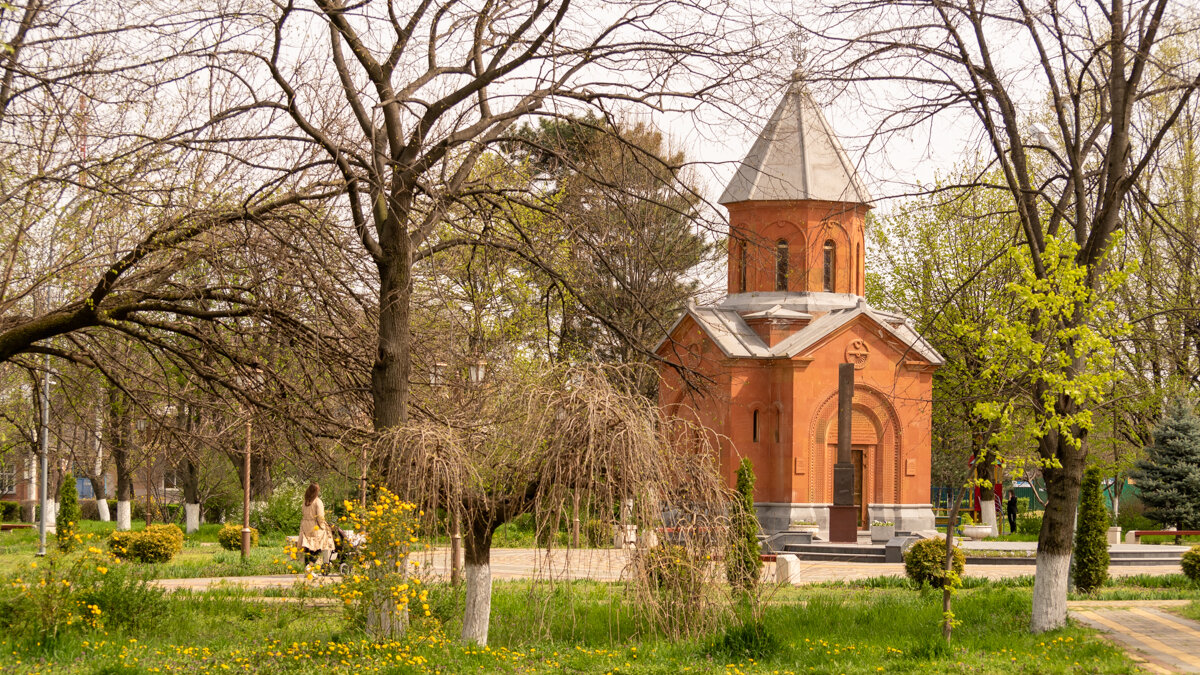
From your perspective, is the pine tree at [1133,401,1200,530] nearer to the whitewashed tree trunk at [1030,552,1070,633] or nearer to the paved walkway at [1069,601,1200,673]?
the paved walkway at [1069,601,1200,673]

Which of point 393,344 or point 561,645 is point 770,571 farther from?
point 393,344

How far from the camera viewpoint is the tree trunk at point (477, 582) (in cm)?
998

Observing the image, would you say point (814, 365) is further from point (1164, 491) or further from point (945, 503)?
point (945, 503)

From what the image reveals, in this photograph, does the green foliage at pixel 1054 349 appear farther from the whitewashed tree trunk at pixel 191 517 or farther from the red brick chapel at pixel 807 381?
the whitewashed tree trunk at pixel 191 517

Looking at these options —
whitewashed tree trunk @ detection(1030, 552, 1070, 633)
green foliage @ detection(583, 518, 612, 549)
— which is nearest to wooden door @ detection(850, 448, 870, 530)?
whitewashed tree trunk @ detection(1030, 552, 1070, 633)

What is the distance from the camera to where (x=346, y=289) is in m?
10.6

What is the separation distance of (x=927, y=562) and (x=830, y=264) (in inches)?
662

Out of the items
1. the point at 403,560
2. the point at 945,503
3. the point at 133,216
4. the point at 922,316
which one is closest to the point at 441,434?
the point at 403,560

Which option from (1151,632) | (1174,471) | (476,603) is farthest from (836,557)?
(476,603)

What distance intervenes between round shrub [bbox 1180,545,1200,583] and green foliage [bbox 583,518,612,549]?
11495 millimetres

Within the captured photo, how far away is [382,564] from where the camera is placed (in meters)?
9.46

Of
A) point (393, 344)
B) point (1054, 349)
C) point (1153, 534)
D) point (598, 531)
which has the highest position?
point (1054, 349)

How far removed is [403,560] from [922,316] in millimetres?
29349

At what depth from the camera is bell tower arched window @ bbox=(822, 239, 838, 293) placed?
108 ft
